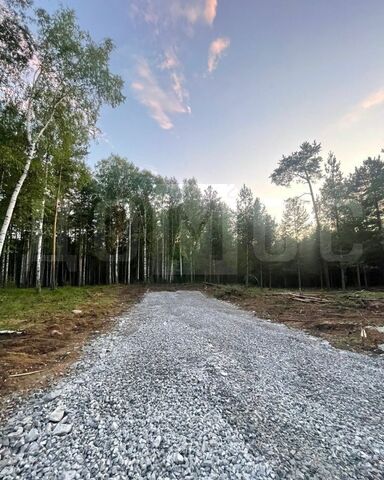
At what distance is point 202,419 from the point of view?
2631mm

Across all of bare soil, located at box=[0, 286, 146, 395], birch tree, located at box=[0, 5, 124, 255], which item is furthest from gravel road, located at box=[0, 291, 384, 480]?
birch tree, located at box=[0, 5, 124, 255]

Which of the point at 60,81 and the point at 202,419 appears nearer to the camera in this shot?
the point at 202,419

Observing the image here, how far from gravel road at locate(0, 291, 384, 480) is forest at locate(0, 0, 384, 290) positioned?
9168 millimetres

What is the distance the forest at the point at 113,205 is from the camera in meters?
9.08

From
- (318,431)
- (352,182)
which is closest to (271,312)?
(318,431)

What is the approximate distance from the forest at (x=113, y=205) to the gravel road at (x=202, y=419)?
917 cm

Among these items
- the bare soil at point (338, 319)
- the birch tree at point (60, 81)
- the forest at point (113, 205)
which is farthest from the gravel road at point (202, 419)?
the forest at point (113, 205)

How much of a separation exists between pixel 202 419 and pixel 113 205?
2561cm

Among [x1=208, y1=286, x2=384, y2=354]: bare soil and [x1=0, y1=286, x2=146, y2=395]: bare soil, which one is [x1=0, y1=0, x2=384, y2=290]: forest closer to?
[x1=0, y1=286, x2=146, y2=395]: bare soil

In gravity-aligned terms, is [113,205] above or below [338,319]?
above

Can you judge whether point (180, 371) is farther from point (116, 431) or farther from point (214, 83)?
point (214, 83)

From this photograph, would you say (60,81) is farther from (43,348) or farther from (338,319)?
(338,319)

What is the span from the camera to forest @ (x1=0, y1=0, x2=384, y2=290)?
9.08 m

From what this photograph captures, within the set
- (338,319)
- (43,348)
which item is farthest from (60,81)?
(338,319)
